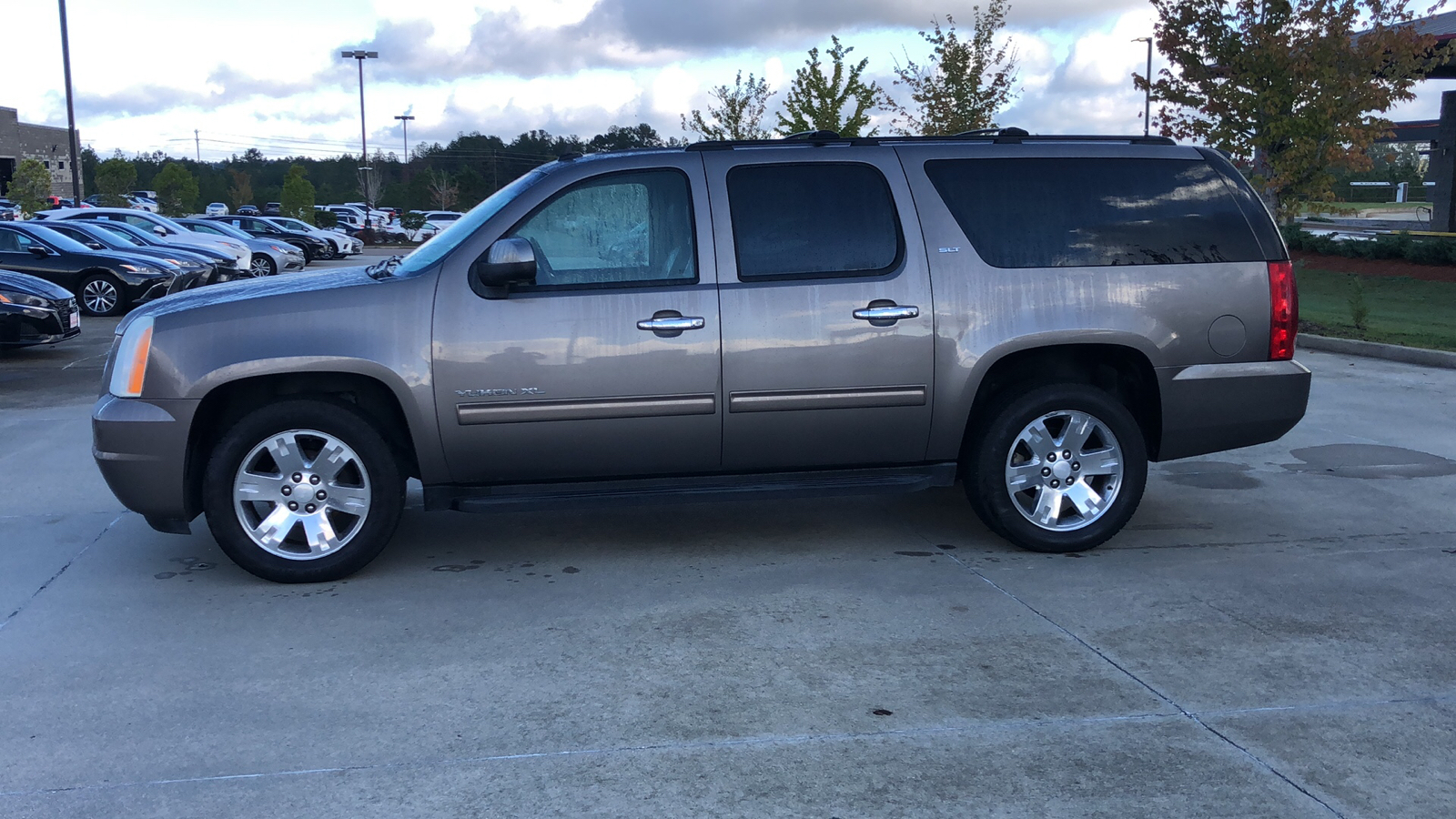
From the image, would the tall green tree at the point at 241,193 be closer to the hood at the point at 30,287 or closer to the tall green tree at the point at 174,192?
the tall green tree at the point at 174,192

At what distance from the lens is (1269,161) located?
16.7 metres

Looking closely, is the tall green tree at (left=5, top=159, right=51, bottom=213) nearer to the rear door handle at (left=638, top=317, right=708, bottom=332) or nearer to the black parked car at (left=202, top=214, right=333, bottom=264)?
the black parked car at (left=202, top=214, right=333, bottom=264)

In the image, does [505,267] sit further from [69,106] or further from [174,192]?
[174,192]

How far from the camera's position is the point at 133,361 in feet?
17.7

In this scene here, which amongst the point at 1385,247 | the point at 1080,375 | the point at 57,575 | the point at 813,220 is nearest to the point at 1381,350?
the point at 1080,375

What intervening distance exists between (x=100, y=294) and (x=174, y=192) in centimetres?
4684

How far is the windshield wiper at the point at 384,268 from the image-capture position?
5.71 meters

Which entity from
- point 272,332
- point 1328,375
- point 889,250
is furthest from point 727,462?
point 1328,375

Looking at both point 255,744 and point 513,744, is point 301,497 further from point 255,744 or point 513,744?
point 513,744

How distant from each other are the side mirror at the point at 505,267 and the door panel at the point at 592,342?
0.07m

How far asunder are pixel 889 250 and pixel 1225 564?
2175 millimetres

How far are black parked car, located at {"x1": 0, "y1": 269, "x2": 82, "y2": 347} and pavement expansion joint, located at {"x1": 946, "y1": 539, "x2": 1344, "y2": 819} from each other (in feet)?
38.0

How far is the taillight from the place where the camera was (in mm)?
5996

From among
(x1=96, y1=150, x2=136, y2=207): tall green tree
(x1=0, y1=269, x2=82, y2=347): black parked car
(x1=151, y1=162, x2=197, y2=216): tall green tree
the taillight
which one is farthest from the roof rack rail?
(x1=96, y1=150, x2=136, y2=207): tall green tree
